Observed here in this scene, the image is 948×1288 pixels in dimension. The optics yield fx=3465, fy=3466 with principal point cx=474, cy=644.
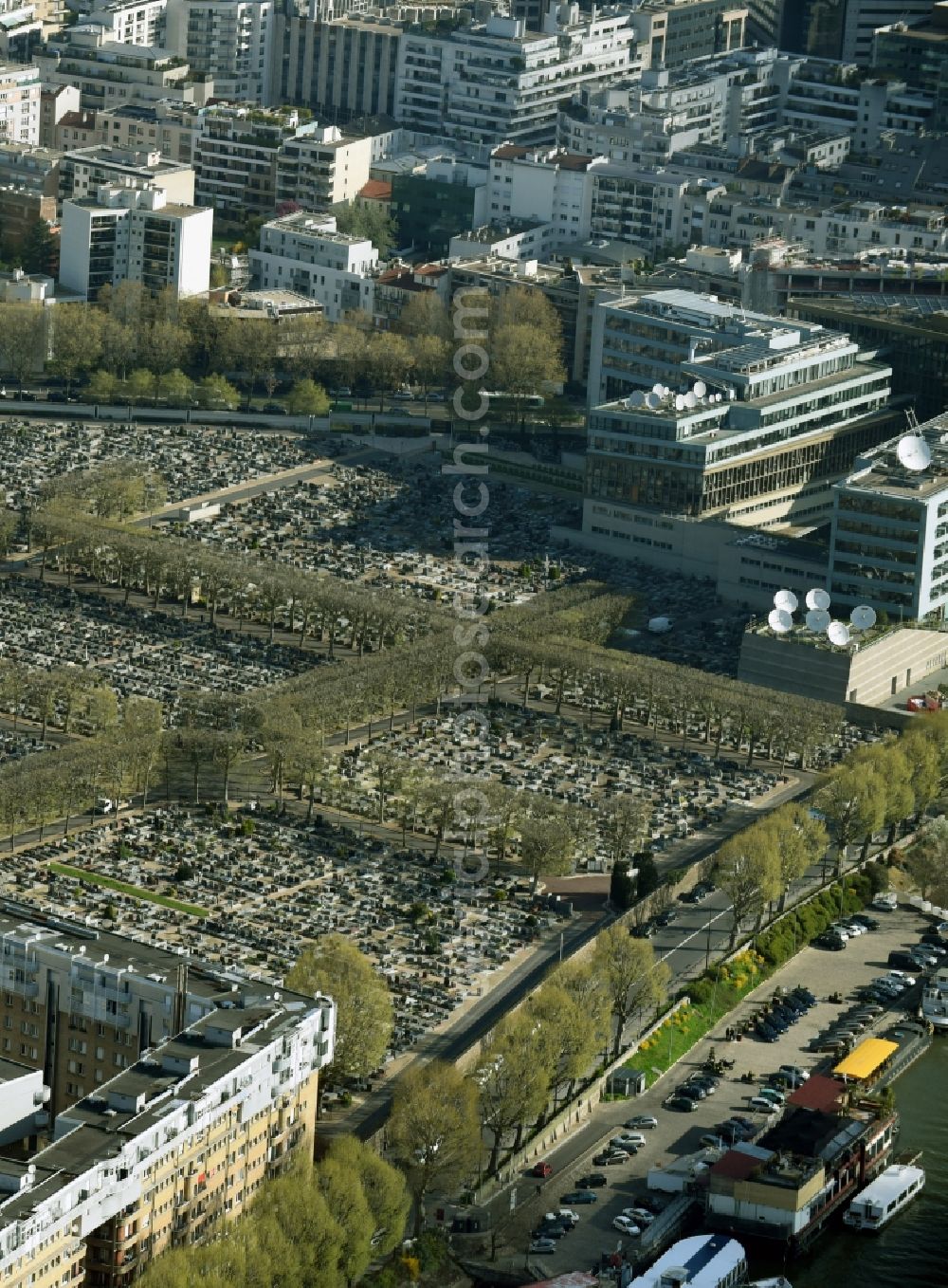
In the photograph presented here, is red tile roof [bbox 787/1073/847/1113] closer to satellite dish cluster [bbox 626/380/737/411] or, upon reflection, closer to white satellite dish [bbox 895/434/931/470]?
white satellite dish [bbox 895/434/931/470]

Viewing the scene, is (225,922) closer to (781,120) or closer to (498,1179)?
(498,1179)

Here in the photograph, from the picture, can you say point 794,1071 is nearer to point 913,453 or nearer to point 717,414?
point 913,453

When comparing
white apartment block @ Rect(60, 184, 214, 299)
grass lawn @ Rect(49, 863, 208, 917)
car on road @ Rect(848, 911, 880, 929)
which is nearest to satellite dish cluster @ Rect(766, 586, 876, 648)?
car on road @ Rect(848, 911, 880, 929)

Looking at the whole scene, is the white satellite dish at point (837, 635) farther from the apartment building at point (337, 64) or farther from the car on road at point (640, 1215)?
the apartment building at point (337, 64)

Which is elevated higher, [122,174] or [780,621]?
[122,174]

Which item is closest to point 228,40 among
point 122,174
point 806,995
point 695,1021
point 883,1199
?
point 122,174

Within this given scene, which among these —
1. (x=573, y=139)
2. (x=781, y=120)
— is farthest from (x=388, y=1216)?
(x=781, y=120)

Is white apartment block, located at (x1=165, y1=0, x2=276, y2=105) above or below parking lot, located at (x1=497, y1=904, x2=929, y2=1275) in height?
above
